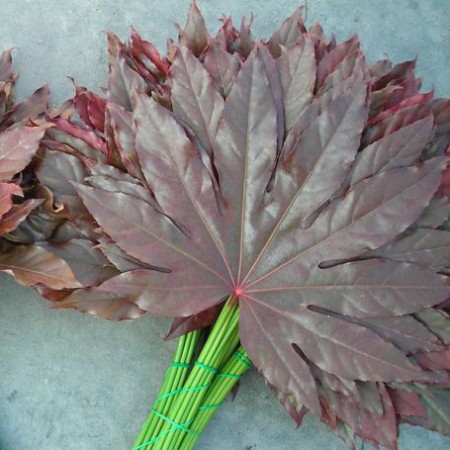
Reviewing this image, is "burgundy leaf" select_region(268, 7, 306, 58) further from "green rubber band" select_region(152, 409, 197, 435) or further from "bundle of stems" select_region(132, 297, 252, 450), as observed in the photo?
"green rubber band" select_region(152, 409, 197, 435)

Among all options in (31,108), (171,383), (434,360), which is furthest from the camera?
(31,108)

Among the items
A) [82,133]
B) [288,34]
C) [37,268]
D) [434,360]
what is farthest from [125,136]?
[434,360]

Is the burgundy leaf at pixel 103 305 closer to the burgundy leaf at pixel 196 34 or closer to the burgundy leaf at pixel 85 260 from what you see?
the burgundy leaf at pixel 85 260

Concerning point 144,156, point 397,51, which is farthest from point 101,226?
point 397,51

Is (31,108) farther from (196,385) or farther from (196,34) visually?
(196,385)

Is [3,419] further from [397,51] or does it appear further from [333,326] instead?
[397,51]
